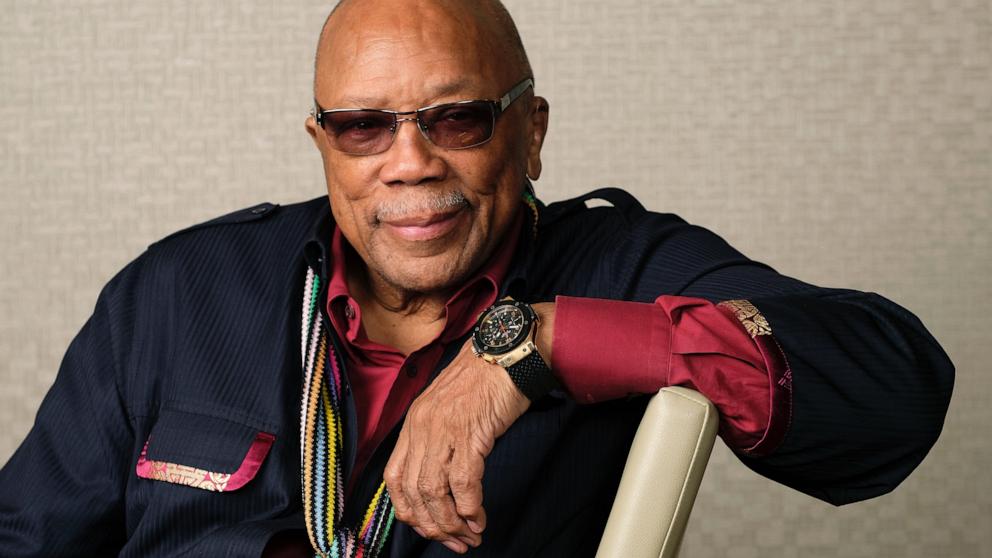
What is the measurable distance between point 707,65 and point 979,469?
1.07 meters

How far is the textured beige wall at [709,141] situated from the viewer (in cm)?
267

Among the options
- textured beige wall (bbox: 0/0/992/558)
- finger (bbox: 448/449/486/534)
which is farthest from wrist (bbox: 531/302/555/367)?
textured beige wall (bbox: 0/0/992/558)

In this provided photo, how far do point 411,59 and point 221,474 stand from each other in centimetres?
62

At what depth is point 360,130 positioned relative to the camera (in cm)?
171

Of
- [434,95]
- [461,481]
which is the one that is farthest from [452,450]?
[434,95]

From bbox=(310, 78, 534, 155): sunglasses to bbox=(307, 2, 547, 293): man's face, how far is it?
0.04 ft

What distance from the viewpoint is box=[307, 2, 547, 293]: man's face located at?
169 cm

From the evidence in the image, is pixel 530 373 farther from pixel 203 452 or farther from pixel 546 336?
pixel 203 452

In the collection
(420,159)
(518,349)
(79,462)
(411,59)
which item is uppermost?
(411,59)

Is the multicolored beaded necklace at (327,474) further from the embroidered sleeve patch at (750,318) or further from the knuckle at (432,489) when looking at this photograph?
the embroidered sleeve patch at (750,318)

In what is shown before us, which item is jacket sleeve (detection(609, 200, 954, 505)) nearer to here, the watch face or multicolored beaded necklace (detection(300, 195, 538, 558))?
the watch face

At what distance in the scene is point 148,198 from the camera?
2807mm

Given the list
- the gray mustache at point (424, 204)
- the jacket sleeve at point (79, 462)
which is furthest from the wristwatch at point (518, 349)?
the jacket sleeve at point (79, 462)

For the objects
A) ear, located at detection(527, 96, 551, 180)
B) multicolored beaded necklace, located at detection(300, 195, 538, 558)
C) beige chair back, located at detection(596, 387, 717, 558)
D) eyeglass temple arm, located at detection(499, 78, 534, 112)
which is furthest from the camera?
ear, located at detection(527, 96, 551, 180)
